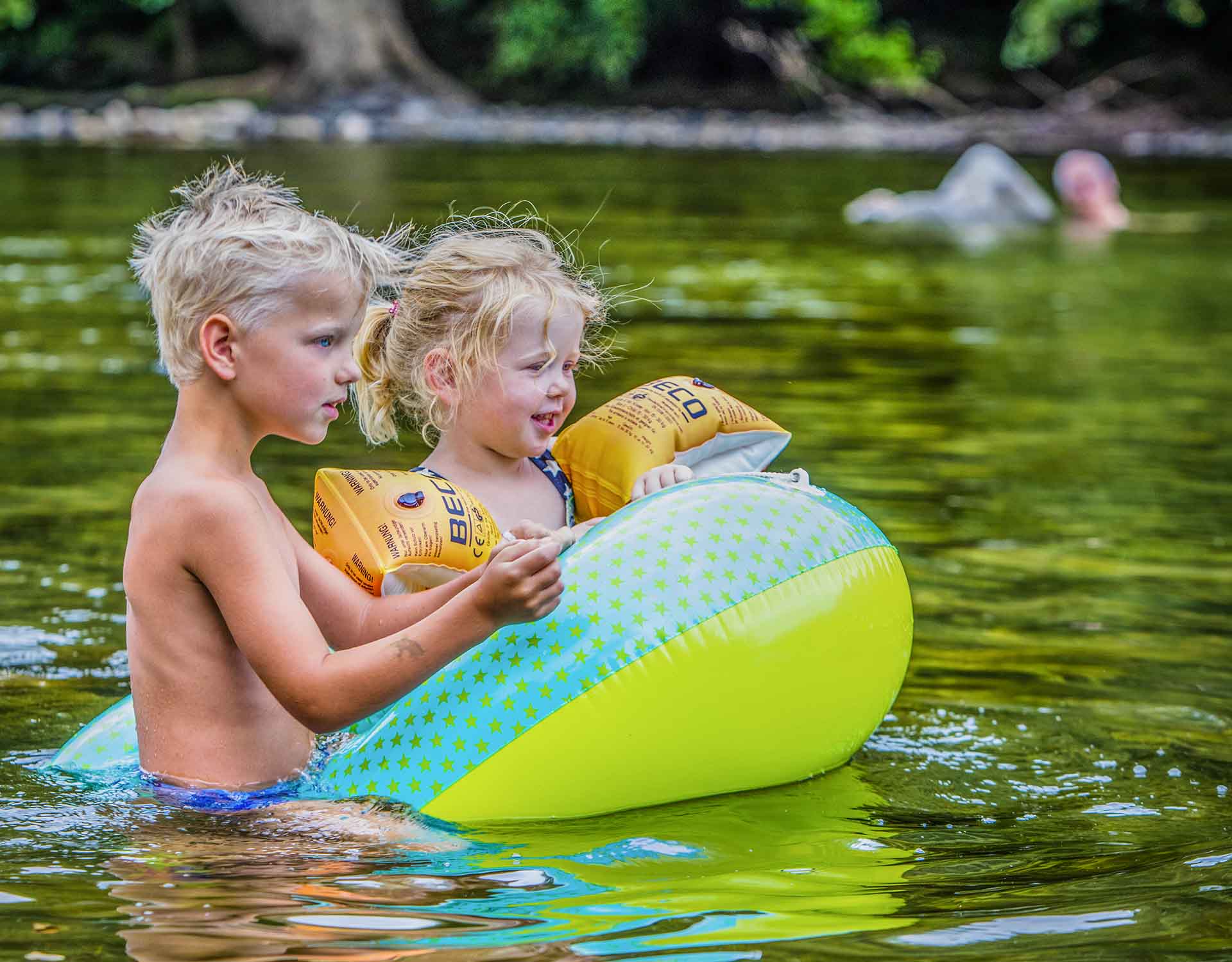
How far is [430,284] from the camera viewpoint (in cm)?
360

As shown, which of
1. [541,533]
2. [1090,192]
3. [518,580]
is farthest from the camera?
[1090,192]

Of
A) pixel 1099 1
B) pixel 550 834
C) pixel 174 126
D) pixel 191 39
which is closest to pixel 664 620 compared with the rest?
pixel 550 834

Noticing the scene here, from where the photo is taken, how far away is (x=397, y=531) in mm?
3270

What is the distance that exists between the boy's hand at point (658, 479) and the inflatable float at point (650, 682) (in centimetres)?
14

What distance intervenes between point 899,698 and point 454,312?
59.1 inches

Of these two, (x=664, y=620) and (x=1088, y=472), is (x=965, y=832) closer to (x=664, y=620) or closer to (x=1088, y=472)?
(x=664, y=620)

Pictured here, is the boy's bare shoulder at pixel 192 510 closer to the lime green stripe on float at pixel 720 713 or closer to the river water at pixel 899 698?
the river water at pixel 899 698

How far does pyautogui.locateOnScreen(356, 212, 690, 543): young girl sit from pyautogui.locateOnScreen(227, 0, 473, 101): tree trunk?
2832cm

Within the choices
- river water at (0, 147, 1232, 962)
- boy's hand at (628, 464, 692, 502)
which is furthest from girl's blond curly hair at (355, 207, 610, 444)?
river water at (0, 147, 1232, 962)

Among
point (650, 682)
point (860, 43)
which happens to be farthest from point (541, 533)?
point (860, 43)

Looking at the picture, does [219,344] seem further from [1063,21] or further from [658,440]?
[1063,21]

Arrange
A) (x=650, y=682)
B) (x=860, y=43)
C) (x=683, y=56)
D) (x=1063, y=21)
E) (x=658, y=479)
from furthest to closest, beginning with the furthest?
(x=683, y=56) → (x=860, y=43) → (x=1063, y=21) → (x=658, y=479) → (x=650, y=682)

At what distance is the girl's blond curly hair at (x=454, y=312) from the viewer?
3.52 meters

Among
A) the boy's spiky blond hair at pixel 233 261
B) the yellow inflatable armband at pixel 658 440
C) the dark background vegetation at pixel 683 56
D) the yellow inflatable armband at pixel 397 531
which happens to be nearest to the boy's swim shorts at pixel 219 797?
the yellow inflatable armband at pixel 397 531
